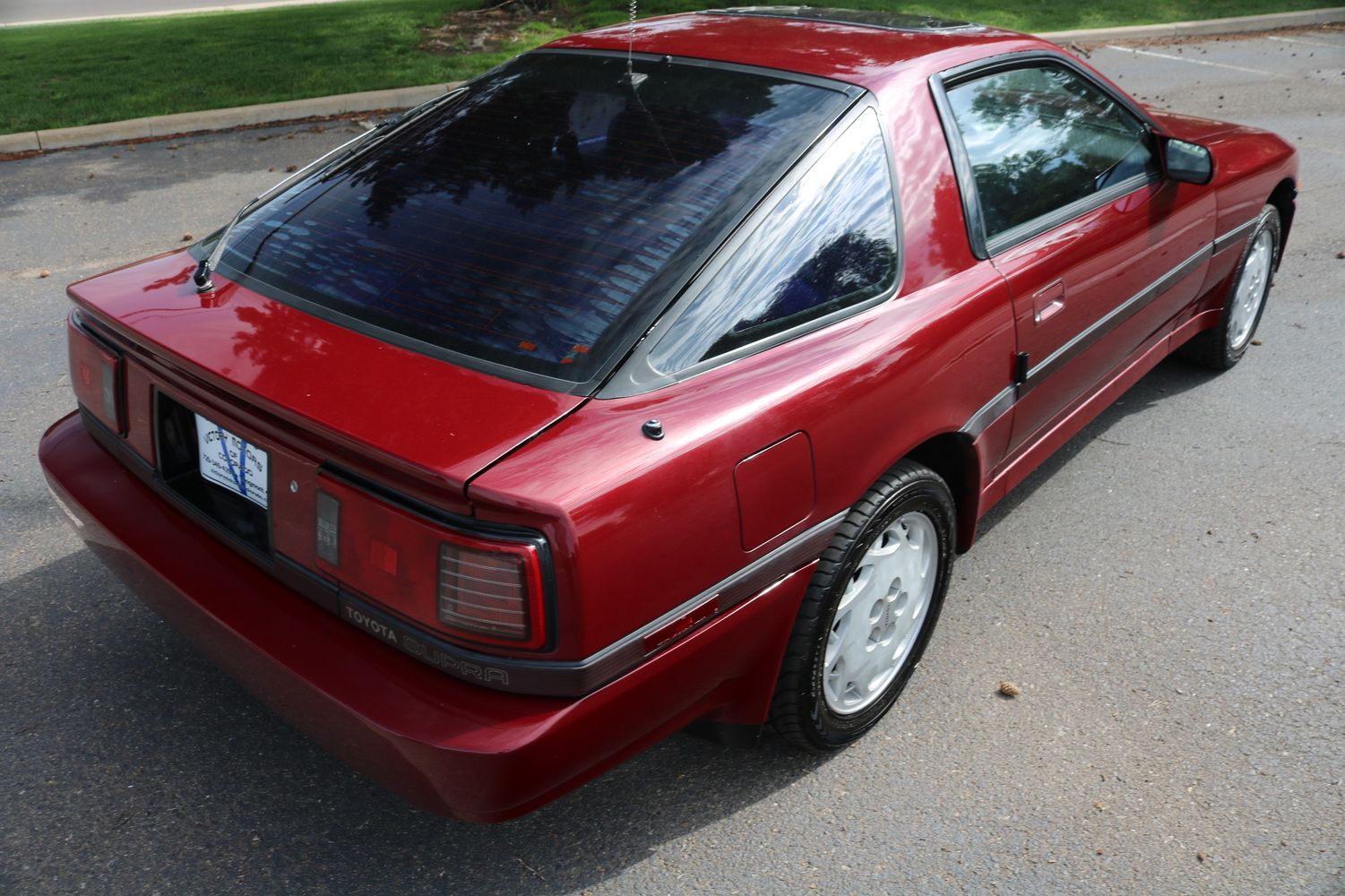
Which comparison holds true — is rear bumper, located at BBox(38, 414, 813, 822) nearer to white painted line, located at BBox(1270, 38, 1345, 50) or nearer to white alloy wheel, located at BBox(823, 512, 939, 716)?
white alloy wheel, located at BBox(823, 512, 939, 716)

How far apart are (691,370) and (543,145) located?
896 mm

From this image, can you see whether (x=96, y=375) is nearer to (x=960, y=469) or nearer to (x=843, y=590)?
(x=843, y=590)

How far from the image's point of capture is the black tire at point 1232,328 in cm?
477

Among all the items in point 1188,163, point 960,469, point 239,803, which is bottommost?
point 239,803

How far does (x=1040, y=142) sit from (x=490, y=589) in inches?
90.2

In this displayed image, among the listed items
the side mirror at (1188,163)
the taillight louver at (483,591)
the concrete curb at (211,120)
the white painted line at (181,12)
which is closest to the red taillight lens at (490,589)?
the taillight louver at (483,591)

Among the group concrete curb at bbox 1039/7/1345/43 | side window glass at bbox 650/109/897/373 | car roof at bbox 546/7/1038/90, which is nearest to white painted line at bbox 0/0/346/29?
concrete curb at bbox 1039/7/1345/43

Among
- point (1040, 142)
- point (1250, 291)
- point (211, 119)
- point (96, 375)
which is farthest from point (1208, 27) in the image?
point (96, 375)

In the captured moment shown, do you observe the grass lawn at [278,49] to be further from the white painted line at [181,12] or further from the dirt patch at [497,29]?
the white painted line at [181,12]

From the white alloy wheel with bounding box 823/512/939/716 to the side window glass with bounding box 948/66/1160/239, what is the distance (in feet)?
2.82

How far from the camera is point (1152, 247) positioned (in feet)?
12.6

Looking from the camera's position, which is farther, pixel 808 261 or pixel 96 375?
pixel 96 375

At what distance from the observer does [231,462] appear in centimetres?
243

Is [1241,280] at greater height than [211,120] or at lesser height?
greater
